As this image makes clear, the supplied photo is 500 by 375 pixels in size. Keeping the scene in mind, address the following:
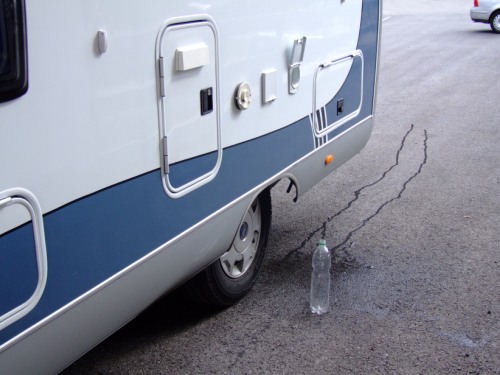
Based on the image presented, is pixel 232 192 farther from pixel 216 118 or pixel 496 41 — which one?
pixel 496 41

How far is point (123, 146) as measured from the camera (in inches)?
118

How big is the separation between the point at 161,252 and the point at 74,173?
73cm

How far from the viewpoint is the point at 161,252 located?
131 inches

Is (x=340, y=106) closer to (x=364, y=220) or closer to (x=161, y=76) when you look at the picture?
(x=364, y=220)

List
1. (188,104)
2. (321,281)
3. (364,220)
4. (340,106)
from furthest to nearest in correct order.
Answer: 1. (364,220)
2. (340,106)
3. (321,281)
4. (188,104)

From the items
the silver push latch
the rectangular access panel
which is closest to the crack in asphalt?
the silver push latch

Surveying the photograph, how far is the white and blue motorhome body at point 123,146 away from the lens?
2518 mm

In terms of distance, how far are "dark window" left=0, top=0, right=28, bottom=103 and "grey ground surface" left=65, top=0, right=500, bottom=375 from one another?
6.73 ft

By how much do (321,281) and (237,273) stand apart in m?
0.59

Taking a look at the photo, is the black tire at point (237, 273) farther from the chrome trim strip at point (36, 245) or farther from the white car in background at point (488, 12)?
the white car in background at point (488, 12)

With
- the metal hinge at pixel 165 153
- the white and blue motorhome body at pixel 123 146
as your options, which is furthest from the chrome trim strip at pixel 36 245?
the metal hinge at pixel 165 153

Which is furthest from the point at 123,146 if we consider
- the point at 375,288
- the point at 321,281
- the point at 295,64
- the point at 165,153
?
the point at 375,288

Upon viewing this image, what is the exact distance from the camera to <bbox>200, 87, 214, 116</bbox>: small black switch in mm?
3521

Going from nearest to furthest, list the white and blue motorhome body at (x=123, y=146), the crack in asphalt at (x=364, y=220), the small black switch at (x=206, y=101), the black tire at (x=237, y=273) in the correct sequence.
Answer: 1. the white and blue motorhome body at (x=123, y=146)
2. the small black switch at (x=206, y=101)
3. the black tire at (x=237, y=273)
4. the crack in asphalt at (x=364, y=220)
